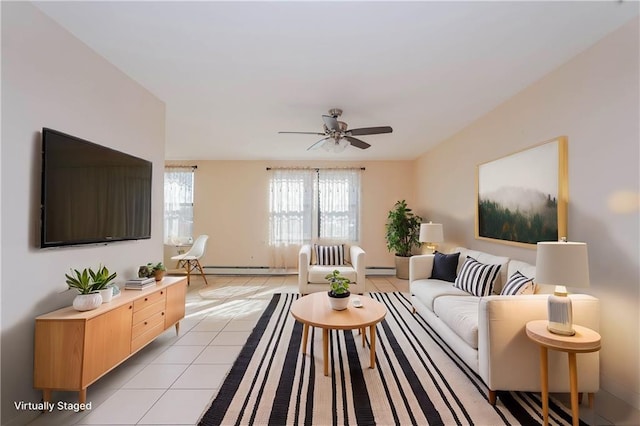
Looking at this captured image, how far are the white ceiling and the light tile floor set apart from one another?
8.47 ft

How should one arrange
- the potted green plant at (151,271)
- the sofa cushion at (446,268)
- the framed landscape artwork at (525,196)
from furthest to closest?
the sofa cushion at (446,268) → the potted green plant at (151,271) → the framed landscape artwork at (525,196)

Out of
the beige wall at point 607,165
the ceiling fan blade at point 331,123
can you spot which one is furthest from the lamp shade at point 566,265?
the ceiling fan blade at point 331,123

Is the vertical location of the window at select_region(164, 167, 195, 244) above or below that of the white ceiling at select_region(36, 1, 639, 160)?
below

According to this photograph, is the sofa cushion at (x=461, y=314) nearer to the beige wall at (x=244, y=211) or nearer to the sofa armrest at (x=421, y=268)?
the sofa armrest at (x=421, y=268)

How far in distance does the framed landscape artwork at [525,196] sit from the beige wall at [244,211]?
2612 mm

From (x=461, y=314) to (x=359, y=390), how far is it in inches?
41.4

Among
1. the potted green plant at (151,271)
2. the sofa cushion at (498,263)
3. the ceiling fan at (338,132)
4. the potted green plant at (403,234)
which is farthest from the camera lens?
the potted green plant at (403,234)

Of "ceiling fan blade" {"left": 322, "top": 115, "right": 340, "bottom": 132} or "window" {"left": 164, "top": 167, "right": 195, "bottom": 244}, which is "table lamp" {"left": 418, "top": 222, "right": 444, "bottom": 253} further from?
"window" {"left": 164, "top": 167, "right": 195, "bottom": 244}

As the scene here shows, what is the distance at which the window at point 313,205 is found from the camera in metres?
5.88

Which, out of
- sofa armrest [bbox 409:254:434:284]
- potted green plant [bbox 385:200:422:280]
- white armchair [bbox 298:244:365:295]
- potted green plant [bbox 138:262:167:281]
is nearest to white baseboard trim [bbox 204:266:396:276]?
potted green plant [bbox 385:200:422:280]

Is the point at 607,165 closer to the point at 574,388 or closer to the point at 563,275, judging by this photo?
the point at 563,275

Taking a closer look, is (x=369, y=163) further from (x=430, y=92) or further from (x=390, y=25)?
(x=390, y=25)

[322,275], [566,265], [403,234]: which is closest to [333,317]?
[566,265]

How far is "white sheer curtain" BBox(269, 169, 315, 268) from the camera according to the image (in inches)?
231
